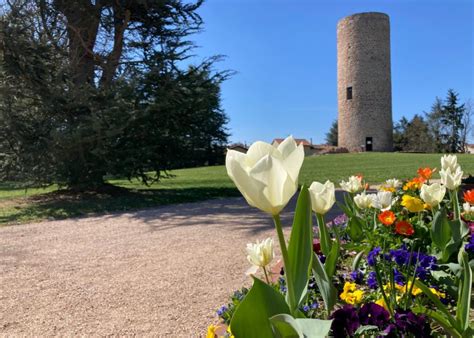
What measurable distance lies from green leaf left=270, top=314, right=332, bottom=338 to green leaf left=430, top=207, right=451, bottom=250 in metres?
1.45

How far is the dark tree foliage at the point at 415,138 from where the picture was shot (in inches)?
1661

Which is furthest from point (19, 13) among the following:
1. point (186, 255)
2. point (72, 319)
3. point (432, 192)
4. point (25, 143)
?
point (432, 192)

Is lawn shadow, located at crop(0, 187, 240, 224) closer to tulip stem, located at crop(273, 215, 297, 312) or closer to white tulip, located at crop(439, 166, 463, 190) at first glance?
white tulip, located at crop(439, 166, 463, 190)

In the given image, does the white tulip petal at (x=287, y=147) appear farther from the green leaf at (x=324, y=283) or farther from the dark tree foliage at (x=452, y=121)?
the dark tree foliage at (x=452, y=121)

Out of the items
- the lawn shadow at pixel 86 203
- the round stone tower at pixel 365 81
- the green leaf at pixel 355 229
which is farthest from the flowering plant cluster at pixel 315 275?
the round stone tower at pixel 365 81

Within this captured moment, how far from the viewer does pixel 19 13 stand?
32.0ft

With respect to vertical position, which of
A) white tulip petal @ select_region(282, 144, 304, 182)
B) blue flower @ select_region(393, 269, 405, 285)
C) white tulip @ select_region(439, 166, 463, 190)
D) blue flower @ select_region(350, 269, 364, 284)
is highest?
white tulip petal @ select_region(282, 144, 304, 182)

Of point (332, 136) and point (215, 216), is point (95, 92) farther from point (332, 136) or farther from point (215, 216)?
point (332, 136)

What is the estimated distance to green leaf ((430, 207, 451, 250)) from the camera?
221cm

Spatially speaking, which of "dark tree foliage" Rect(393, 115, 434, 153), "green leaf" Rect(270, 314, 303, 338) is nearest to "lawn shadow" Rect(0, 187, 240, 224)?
"green leaf" Rect(270, 314, 303, 338)

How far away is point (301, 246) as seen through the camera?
46.9 inches

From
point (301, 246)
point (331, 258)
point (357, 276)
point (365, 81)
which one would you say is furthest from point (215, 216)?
point (365, 81)

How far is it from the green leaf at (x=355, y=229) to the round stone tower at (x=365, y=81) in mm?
34022

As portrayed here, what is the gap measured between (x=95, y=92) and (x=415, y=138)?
3998 cm
